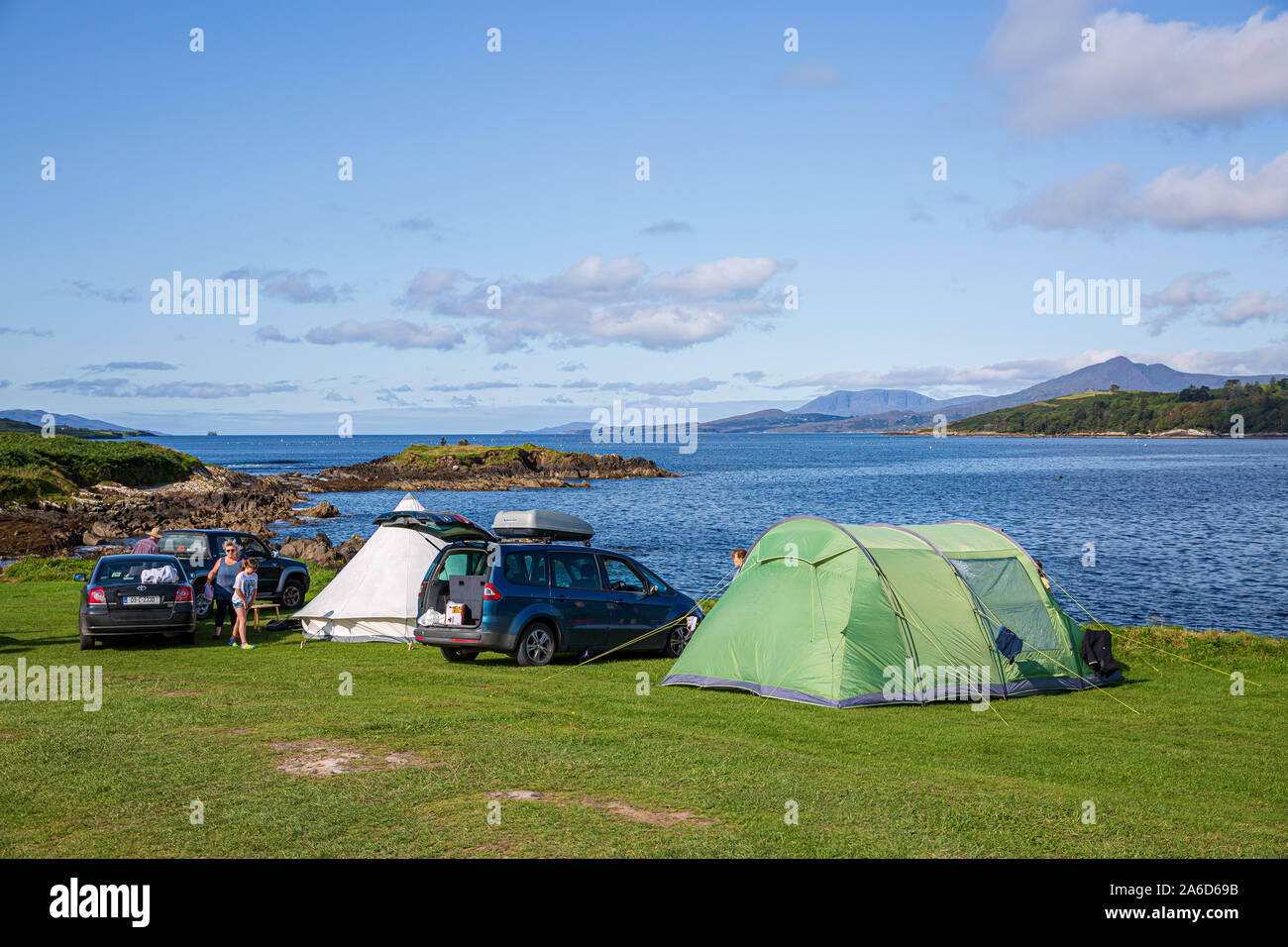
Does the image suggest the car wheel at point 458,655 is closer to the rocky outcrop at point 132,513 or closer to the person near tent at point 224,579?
the person near tent at point 224,579

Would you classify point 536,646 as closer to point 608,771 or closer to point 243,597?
point 243,597

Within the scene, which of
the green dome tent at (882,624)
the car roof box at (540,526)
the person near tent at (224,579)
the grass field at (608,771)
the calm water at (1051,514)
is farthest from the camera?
the calm water at (1051,514)

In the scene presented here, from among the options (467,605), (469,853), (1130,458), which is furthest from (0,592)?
(1130,458)

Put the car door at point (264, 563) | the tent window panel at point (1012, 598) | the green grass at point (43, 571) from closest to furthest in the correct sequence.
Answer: the tent window panel at point (1012, 598) < the car door at point (264, 563) < the green grass at point (43, 571)

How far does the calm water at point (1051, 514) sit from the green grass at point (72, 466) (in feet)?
47.7

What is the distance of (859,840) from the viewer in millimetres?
7465

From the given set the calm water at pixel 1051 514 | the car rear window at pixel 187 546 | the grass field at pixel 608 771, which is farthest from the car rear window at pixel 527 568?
the calm water at pixel 1051 514

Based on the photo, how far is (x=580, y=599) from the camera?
17469 mm

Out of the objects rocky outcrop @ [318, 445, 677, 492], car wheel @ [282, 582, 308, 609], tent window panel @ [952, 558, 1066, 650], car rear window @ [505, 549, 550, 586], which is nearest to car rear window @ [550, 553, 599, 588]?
car rear window @ [505, 549, 550, 586]

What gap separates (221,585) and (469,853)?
51.8ft

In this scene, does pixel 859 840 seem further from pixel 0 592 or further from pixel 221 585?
pixel 0 592

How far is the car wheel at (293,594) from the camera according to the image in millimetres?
27297

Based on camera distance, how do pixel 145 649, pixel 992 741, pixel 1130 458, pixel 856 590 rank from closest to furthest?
pixel 992 741 < pixel 856 590 < pixel 145 649 < pixel 1130 458

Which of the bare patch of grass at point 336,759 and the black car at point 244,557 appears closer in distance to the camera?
the bare patch of grass at point 336,759
